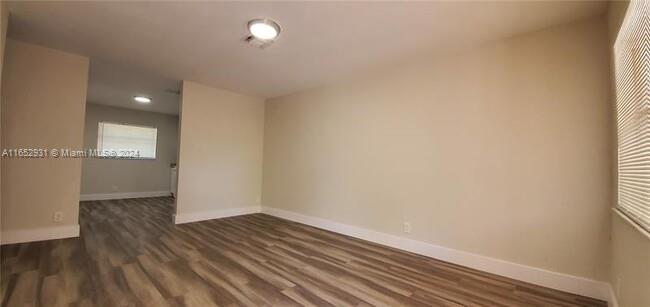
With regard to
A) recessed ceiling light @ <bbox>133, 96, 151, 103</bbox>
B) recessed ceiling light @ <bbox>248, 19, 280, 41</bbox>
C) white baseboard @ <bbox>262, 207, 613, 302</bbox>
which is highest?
recessed ceiling light @ <bbox>248, 19, 280, 41</bbox>

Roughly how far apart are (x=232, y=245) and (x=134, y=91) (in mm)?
3981

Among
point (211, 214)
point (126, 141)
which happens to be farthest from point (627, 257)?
point (126, 141)

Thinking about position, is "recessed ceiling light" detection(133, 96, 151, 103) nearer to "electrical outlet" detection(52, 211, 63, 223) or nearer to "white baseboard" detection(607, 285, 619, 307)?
"electrical outlet" detection(52, 211, 63, 223)

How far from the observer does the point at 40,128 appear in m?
3.08

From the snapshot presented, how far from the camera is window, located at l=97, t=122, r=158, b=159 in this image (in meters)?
6.28

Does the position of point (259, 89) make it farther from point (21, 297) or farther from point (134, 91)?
point (21, 297)

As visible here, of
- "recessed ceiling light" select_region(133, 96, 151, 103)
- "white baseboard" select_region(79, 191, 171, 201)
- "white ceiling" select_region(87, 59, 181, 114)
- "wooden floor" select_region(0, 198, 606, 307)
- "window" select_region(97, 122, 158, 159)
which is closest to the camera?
"wooden floor" select_region(0, 198, 606, 307)

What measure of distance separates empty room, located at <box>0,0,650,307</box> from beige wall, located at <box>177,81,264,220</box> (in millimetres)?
56

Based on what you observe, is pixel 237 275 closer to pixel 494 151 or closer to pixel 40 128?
pixel 494 151

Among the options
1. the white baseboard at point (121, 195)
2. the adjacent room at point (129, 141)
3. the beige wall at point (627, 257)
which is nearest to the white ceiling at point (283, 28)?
the beige wall at point (627, 257)

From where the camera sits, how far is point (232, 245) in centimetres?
321

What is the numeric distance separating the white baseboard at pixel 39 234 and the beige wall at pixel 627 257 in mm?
5259

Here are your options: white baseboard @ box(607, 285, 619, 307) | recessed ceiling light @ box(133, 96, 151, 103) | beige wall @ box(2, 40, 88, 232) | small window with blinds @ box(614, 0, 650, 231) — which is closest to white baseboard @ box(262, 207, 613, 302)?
white baseboard @ box(607, 285, 619, 307)

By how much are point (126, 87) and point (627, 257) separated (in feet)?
22.1
